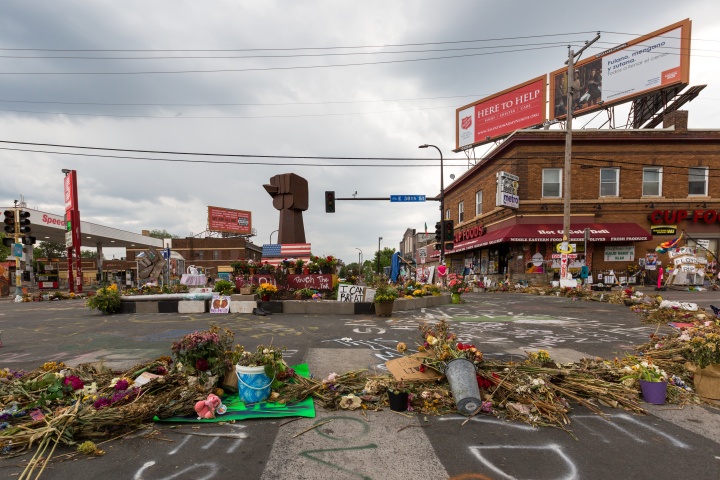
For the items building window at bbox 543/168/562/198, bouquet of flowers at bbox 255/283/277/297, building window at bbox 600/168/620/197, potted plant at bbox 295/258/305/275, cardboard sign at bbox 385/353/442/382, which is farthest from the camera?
building window at bbox 543/168/562/198

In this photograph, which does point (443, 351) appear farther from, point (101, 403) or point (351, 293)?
point (351, 293)

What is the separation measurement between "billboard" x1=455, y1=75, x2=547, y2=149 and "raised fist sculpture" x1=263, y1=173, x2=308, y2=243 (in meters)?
18.6

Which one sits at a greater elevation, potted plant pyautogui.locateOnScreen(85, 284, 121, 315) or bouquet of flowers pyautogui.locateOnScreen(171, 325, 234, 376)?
bouquet of flowers pyautogui.locateOnScreen(171, 325, 234, 376)

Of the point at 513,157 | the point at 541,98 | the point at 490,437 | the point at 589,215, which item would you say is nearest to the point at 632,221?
the point at 589,215

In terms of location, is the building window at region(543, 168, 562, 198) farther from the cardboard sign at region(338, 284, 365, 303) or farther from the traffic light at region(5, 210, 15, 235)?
the traffic light at region(5, 210, 15, 235)

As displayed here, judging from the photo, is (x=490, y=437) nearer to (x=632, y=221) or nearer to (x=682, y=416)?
(x=682, y=416)

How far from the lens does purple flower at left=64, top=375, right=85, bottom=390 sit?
436 centimetres

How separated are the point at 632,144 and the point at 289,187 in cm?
2402

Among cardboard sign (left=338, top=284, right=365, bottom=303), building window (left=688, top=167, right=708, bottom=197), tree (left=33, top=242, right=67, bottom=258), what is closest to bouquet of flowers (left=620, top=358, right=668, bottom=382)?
cardboard sign (left=338, top=284, right=365, bottom=303)

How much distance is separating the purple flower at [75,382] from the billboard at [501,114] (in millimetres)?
34036

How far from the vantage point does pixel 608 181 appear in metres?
25.4

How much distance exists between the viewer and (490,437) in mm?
3670

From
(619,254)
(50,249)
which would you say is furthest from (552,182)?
(50,249)

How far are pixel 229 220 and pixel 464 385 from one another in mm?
86889
